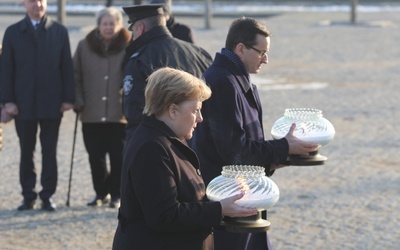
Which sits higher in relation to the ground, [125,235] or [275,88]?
[125,235]

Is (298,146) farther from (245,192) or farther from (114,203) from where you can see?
(114,203)

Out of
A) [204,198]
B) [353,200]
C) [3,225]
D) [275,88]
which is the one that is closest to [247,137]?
[204,198]

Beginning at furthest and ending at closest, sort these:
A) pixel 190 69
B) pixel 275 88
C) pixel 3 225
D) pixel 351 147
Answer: pixel 275 88 → pixel 351 147 → pixel 3 225 → pixel 190 69

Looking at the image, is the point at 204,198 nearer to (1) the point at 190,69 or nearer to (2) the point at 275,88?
(1) the point at 190,69

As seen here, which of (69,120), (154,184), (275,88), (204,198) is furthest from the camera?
(275,88)

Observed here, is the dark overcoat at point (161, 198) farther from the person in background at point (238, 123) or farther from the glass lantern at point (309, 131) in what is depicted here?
the glass lantern at point (309, 131)

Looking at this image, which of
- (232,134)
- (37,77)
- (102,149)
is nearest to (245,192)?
(232,134)

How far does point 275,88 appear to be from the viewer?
17609mm

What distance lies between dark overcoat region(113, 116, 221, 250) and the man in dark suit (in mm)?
4648

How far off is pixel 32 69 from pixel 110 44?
71 cm

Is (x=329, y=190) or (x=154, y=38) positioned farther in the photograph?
(x=329, y=190)

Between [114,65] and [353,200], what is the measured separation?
2.41 metres

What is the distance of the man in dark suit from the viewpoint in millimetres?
8883

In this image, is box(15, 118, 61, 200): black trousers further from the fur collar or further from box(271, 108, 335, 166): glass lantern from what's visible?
box(271, 108, 335, 166): glass lantern
